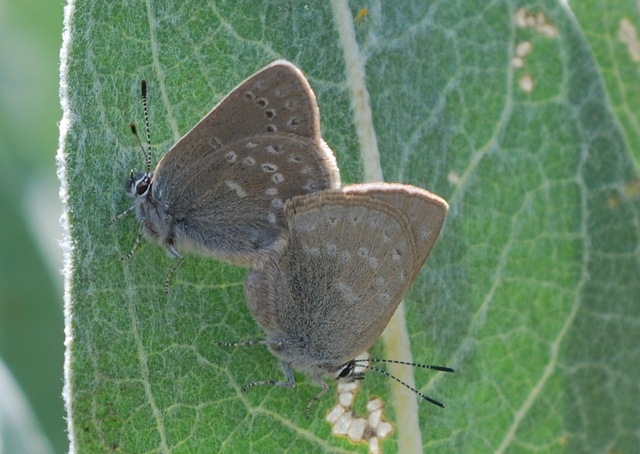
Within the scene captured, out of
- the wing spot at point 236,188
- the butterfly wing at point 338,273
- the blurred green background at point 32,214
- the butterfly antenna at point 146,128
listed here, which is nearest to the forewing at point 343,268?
the butterfly wing at point 338,273

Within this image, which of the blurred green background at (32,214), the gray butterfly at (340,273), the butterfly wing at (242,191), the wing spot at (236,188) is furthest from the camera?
the blurred green background at (32,214)

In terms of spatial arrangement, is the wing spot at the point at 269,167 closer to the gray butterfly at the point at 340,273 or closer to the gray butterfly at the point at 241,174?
the gray butterfly at the point at 241,174

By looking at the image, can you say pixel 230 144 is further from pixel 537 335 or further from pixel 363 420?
pixel 537 335

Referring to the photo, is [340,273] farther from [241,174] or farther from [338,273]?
[241,174]

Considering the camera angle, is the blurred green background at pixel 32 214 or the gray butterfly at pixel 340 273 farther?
the blurred green background at pixel 32 214

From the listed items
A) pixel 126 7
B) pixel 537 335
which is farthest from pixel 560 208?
pixel 126 7
